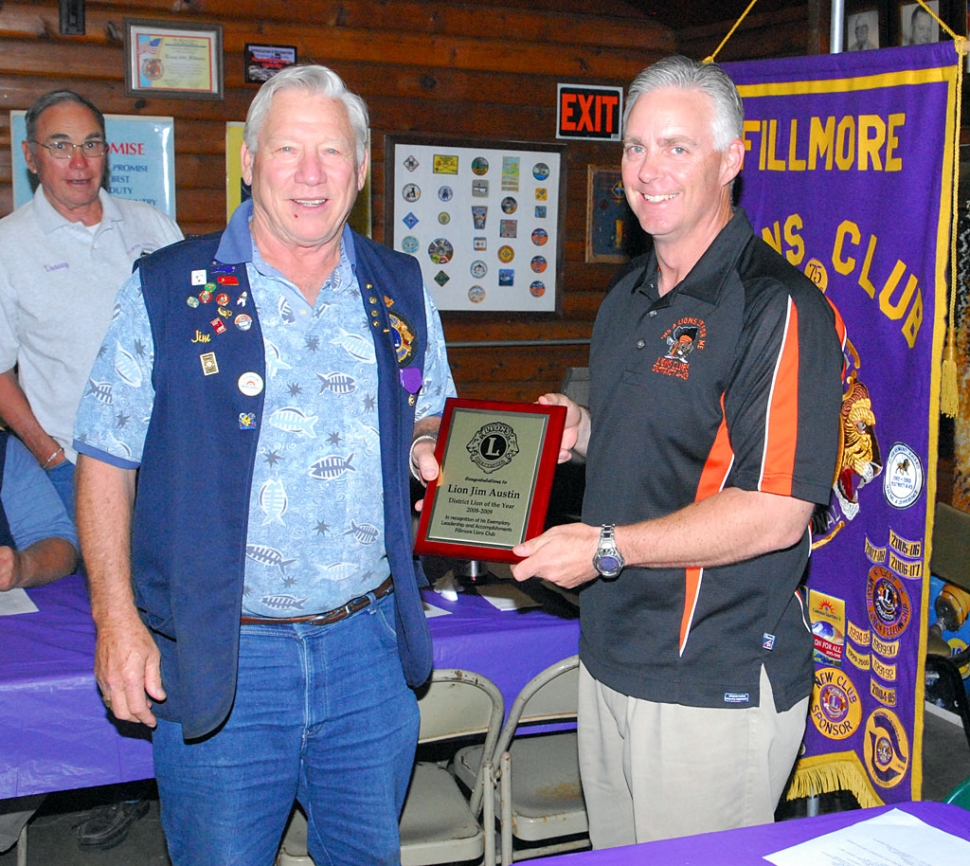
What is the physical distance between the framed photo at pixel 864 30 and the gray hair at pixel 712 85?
3371 millimetres

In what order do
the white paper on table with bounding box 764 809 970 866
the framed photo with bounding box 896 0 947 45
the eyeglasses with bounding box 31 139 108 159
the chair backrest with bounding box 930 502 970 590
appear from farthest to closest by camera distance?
1. the framed photo with bounding box 896 0 947 45
2. the eyeglasses with bounding box 31 139 108 159
3. the chair backrest with bounding box 930 502 970 590
4. the white paper on table with bounding box 764 809 970 866

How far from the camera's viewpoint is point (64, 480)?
363cm

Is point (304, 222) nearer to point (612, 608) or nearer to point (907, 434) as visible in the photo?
point (612, 608)

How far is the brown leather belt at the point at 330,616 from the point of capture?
190cm

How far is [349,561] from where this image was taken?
1938mm

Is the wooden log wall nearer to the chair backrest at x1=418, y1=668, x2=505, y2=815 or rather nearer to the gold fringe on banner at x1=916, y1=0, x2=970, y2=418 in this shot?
the chair backrest at x1=418, y1=668, x2=505, y2=815

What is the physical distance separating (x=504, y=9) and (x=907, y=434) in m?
4.33

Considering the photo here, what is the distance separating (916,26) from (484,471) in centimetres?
374

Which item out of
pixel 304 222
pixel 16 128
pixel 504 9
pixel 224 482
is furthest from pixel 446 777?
pixel 504 9

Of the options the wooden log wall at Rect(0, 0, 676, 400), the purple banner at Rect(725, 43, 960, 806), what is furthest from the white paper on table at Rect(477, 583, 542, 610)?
the wooden log wall at Rect(0, 0, 676, 400)

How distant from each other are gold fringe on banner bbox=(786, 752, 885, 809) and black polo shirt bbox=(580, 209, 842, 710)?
3.22 feet

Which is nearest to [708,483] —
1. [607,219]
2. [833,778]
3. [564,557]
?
[564,557]

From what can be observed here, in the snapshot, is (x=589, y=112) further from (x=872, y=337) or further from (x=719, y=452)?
→ (x=719, y=452)

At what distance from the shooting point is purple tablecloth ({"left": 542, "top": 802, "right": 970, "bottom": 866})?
1462mm
